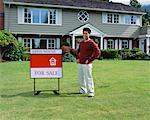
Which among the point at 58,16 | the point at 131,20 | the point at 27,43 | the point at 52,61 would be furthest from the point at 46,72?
the point at 131,20

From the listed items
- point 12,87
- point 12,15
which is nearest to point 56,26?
point 12,15

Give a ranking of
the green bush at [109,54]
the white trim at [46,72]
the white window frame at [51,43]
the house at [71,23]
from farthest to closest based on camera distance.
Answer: the white window frame at [51,43]
the green bush at [109,54]
the house at [71,23]
the white trim at [46,72]

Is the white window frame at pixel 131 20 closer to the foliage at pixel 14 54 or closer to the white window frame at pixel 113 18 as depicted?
the white window frame at pixel 113 18

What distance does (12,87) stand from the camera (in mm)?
12195

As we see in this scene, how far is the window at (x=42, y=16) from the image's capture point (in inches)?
1419

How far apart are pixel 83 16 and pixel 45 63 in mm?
28749

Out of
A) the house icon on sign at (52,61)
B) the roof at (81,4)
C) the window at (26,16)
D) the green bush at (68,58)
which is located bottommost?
the green bush at (68,58)

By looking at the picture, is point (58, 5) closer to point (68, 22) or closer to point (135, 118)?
point (68, 22)

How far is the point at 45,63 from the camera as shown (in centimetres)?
1110

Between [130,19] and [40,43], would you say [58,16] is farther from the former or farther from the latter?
[130,19]

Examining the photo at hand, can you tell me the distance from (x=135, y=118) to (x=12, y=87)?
19.0 feet

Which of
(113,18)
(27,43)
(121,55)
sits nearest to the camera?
(27,43)

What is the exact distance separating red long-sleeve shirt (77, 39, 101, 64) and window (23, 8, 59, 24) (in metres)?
25.9

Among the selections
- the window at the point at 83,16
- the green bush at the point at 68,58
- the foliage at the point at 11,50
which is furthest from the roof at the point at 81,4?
the green bush at the point at 68,58
